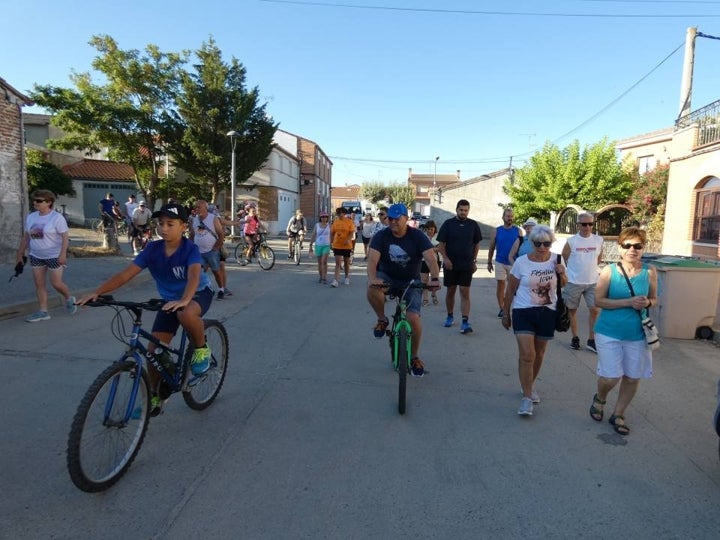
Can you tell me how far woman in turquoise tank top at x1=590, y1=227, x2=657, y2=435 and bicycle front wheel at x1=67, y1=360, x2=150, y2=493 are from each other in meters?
3.44

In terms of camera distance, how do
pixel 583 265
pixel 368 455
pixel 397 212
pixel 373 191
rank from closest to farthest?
pixel 368 455
pixel 397 212
pixel 583 265
pixel 373 191

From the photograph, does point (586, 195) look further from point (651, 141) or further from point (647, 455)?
point (647, 455)

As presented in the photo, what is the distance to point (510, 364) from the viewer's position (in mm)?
5727

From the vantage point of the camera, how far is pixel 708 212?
13.5 metres

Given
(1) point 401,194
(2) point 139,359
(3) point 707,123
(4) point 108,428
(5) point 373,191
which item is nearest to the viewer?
(4) point 108,428

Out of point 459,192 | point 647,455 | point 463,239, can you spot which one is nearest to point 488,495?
point 647,455

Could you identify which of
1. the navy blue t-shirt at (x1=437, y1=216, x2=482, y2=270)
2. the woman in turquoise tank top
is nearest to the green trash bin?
the navy blue t-shirt at (x1=437, y1=216, x2=482, y2=270)

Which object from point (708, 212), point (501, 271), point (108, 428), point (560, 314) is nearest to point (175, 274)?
point (108, 428)

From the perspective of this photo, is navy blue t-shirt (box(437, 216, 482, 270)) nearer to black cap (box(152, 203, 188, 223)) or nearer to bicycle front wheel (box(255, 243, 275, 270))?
black cap (box(152, 203, 188, 223))

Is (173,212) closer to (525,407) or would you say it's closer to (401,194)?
(525,407)

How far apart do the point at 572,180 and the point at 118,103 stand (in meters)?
23.7

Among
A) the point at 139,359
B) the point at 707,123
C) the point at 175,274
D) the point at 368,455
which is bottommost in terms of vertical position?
the point at 368,455

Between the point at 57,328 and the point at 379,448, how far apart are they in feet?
17.1

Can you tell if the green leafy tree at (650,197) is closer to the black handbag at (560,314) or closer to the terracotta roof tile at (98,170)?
the black handbag at (560,314)
